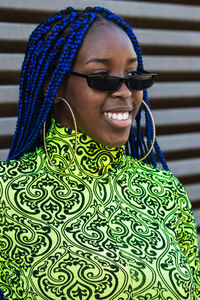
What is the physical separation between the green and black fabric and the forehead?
358 millimetres

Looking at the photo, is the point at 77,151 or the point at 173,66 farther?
the point at 173,66

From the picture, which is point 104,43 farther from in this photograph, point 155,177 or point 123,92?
point 155,177

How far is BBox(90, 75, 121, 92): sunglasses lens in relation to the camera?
1921 mm

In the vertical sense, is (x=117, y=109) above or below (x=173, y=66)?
below

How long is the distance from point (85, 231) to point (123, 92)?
58 centimetres

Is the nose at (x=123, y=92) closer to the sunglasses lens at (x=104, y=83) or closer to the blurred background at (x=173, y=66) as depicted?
the sunglasses lens at (x=104, y=83)

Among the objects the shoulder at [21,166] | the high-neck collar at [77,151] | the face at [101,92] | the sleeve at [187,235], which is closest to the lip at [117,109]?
the face at [101,92]

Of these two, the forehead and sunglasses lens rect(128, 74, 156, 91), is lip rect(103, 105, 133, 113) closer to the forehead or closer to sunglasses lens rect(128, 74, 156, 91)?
sunglasses lens rect(128, 74, 156, 91)

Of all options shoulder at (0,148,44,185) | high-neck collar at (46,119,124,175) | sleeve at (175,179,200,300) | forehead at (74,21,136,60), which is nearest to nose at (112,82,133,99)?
forehead at (74,21,136,60)

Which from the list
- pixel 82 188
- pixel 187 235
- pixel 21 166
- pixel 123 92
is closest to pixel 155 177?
pixel 187 235

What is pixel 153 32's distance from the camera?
11.7 ft

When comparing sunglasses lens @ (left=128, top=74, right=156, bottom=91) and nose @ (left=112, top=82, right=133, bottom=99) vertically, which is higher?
sunglasses lens @ (left=128, top=74, right=156, bottom=91)

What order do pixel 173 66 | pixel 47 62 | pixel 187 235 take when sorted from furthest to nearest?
1. pixel 173 66
2. pixel 187 235
3. pixel 47 62

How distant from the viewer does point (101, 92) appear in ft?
6.41
